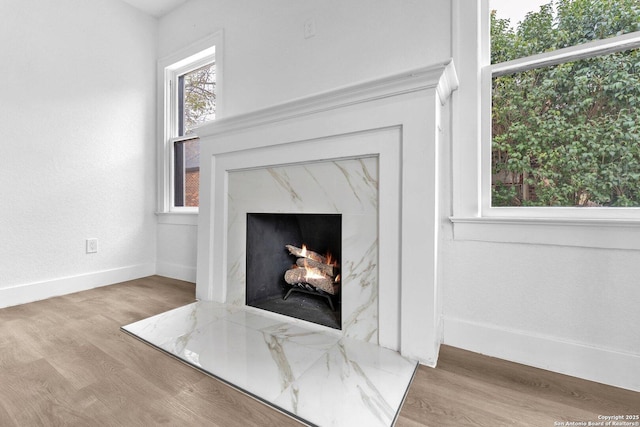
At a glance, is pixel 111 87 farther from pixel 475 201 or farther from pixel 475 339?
pixel 475 339

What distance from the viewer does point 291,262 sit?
6.89ft

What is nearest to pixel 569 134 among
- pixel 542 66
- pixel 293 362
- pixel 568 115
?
pixel 568 115

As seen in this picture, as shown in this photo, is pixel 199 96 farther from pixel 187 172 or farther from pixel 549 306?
pixel 549 306

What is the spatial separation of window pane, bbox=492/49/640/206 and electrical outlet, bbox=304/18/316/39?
116cm

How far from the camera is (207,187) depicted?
2121 millimetres

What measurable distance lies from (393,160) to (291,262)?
109cm

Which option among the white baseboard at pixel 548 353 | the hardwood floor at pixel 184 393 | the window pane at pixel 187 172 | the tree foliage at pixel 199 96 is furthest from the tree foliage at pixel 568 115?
the window pane at pixel 187 172

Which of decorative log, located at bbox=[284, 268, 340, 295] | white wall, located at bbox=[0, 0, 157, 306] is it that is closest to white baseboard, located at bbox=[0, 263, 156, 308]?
white wall, located at bbox=[0, 0, 157, 306]

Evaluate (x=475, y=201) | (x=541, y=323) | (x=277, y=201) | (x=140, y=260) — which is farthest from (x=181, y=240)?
(x=541, y=323)

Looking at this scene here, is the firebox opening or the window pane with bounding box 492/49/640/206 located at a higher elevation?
the window pane with bounding box 492/49/640/206

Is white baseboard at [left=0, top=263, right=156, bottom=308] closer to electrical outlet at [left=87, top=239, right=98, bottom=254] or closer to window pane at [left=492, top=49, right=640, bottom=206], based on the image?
electrical outlet at [left=87, top=239, right=98, bottom=254]

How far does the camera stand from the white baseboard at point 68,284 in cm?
207

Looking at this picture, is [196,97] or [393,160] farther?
[196,97]

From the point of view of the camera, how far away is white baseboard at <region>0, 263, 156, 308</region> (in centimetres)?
207
